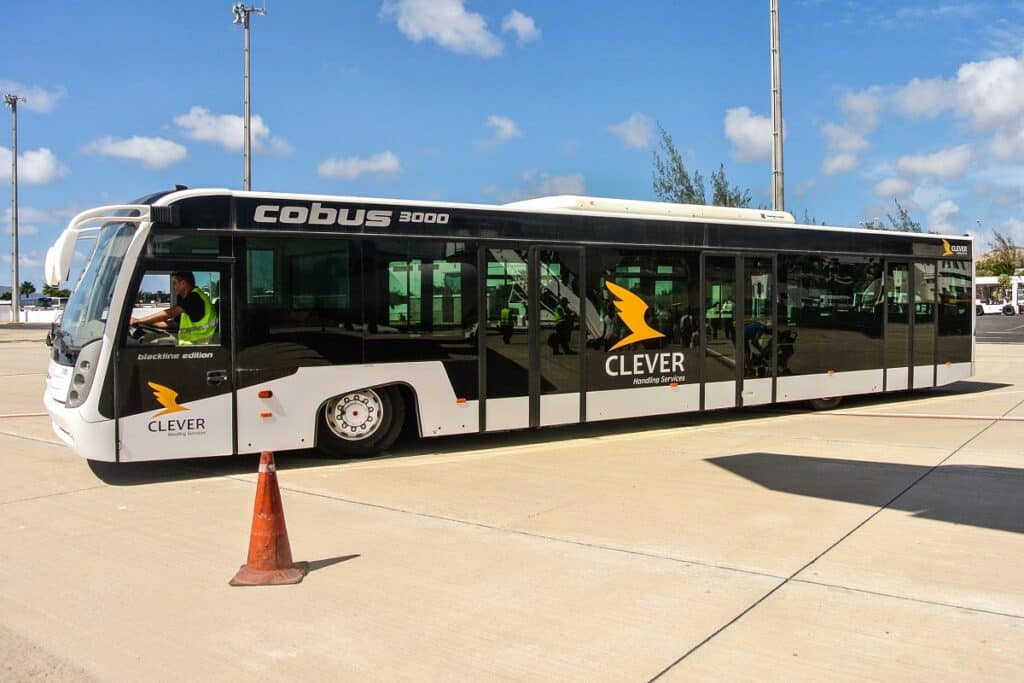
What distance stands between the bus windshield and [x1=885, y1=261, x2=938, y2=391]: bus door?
36.2ft

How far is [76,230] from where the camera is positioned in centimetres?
851

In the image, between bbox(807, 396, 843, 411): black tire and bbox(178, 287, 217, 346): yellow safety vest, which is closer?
bbox(178, 287, 217, 346): yellow safety vest

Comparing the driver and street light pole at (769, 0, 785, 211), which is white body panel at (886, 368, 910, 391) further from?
the driver

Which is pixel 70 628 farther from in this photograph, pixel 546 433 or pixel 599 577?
pixel 546 433

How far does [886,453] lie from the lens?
9523 mm

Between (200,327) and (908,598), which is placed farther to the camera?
(200,327)

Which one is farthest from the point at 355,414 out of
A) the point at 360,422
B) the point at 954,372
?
the point at 954,372

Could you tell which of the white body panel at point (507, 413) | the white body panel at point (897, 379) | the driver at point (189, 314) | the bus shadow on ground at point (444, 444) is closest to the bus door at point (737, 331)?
the bus shadow on ground at point (444, 444)

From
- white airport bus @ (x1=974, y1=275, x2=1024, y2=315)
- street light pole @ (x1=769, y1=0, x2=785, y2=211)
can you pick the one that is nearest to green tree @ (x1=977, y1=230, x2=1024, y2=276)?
white airport bus @ (x1=974, y1=275, x2=1024, y2=315)

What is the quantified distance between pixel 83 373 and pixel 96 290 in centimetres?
85

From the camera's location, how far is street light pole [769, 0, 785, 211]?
18.0 m

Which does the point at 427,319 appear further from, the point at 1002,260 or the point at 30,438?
the point at 1002,260

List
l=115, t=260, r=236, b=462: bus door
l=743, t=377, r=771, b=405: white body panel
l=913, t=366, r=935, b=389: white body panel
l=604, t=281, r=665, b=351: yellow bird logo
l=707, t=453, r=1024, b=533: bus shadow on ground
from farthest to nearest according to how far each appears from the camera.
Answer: l=913, t=366, r=935, b=389: white body panel < l=743, t=377, r=771, b=405: white body panel < l=604, t=281, r=665, b=351: yellow bird logo < l=115, t=260, r=236, b=462: bus door < l=707, t=453, r=1024, b=533: bus shadow on ground

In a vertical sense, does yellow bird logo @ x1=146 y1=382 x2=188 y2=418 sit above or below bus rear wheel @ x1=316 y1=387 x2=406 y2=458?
above
